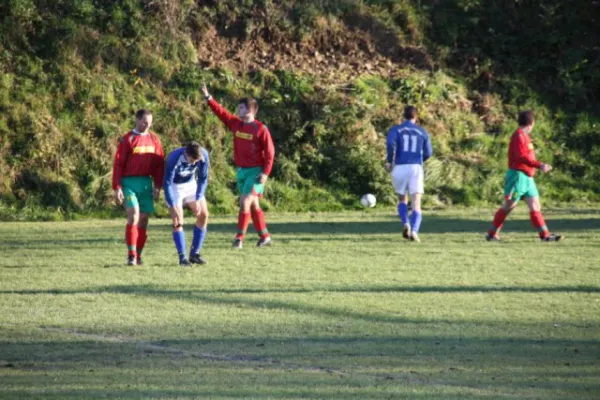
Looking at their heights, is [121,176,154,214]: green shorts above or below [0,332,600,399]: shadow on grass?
above

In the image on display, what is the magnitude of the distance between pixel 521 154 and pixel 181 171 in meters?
5.11

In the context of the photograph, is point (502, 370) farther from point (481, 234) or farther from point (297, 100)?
point (297, 100)

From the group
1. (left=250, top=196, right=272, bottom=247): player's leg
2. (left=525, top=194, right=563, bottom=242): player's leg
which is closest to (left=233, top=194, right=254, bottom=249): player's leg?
(left=250, top=196, right=272, bottom=247): player's leg

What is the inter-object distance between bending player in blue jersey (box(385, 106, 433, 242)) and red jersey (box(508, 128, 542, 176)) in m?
1.22

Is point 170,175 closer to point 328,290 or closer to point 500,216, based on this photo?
point 328,290

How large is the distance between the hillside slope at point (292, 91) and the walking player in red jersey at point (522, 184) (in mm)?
6714

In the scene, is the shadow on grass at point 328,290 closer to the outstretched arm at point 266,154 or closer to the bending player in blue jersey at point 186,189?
the bending player in blue jersey at point 186,189

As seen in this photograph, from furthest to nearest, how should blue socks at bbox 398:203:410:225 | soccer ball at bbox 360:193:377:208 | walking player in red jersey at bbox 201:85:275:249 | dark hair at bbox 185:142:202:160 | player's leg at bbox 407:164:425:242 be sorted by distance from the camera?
soccer ball at bbox 360:193:377:208, player's leg at bbox 407:164:425:242, blue socks at bbox 398:203:410:225, walking player in red jersey at bbox 201:85:275:249, dark hair at bbox 185:142:202:160

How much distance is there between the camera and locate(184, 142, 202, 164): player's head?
1219cm

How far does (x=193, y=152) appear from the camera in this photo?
40.2 feet

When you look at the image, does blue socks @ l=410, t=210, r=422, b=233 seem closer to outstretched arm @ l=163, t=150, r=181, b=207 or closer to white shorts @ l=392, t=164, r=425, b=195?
white shorts @ l=392, t=164, r=425, b=195

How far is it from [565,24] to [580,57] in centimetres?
135

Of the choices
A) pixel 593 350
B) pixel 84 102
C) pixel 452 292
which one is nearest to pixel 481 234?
pixel 452 292

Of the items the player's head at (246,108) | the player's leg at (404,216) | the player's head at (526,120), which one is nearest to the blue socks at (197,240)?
the player's head at (246,108)
